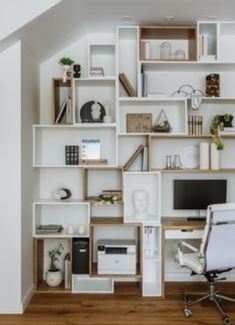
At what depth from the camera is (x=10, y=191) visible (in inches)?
138

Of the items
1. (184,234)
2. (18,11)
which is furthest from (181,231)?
(18,11)

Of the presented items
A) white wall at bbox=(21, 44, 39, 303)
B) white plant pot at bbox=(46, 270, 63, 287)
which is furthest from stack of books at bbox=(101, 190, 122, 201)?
white plant pot at bbox=(46, 270, 63, 287)

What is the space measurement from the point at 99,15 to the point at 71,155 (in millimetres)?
1454

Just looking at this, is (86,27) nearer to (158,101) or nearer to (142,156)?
(158,101)

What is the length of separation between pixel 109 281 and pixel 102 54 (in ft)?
8.25

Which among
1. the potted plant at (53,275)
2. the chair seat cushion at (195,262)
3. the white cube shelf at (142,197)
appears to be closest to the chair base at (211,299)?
the chair seat cushion at (195,262)

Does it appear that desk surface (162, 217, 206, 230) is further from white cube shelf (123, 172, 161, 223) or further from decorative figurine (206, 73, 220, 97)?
decorative figurine (206, 73, 220, 97)

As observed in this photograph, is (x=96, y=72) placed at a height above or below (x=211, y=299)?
above

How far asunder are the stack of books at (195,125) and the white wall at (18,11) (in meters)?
1.84

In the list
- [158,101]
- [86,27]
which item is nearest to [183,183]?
[158,101]

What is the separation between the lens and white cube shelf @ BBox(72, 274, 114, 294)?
160 inches

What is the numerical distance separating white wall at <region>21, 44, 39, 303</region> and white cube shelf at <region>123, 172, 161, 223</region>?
1001 millimetres

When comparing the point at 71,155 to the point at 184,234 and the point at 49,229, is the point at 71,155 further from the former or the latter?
the point at 184,234

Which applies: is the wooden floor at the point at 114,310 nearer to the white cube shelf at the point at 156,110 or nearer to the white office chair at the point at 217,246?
the white office chair at the point at 217,246
